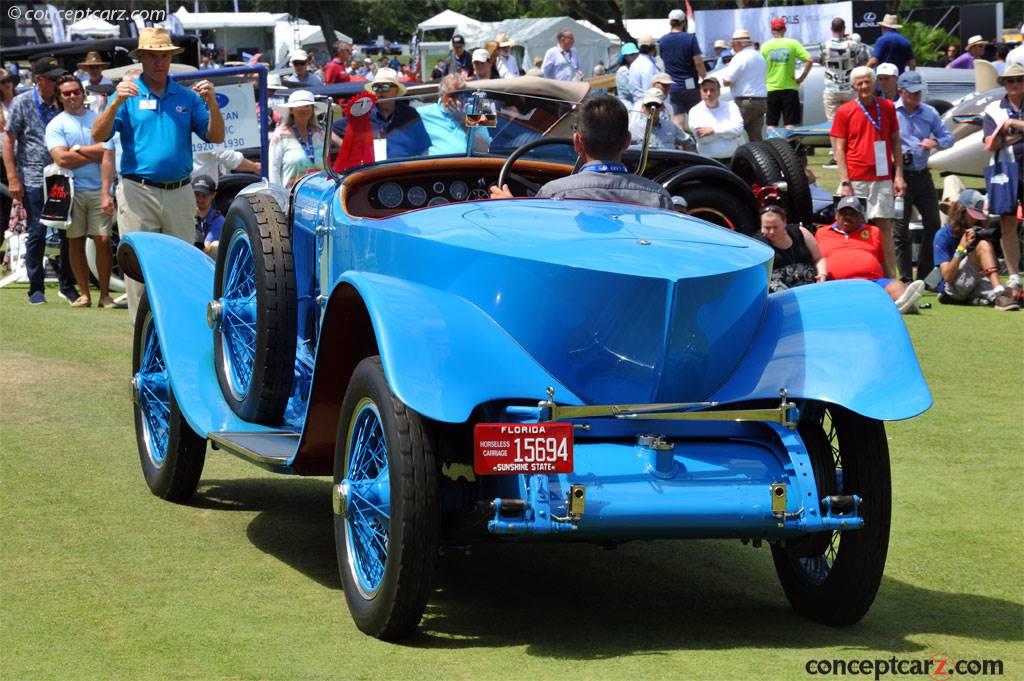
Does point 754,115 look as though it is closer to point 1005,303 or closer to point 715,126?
point 715,126

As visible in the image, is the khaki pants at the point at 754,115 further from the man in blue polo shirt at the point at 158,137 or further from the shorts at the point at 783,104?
the man in blue polo shirt at the point at 158,137

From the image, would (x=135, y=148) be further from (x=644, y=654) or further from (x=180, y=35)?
(x=180, y=35)

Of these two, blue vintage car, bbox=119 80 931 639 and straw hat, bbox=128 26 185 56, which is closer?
blue vintage car, bbox=119 80 931 639

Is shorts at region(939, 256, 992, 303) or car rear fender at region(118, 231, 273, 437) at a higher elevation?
car rear fender at region(118, 231, 273, 437)

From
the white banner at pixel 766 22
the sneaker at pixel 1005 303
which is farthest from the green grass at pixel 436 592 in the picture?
the white banner at pixel 766 22

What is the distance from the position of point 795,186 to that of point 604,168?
26.7ft

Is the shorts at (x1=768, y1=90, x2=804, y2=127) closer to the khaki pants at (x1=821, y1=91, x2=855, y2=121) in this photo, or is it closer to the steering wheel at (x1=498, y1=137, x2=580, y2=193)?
the khaki pants at (x1=821, y1=91, x2=855, y2=121)

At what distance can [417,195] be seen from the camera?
610cm

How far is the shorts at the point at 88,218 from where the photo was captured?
12.4 metres

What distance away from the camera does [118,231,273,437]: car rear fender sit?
5.92 meters

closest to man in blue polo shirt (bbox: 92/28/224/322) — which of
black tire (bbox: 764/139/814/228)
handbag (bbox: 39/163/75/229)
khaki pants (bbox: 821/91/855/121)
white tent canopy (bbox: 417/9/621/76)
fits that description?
handbag (bbox: 39/163/75/229)

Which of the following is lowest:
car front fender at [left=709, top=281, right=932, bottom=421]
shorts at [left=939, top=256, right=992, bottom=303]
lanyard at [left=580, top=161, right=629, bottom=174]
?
shorts at [left=939, top=256, right=992, bottom=303]

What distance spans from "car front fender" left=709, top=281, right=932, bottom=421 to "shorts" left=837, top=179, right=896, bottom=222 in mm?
8260

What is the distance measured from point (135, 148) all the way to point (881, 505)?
6.63 meters
